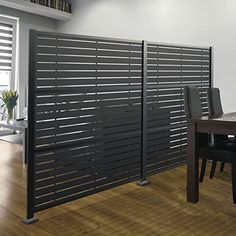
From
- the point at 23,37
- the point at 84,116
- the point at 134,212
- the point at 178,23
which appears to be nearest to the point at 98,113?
the point at 84,116

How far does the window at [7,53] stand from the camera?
6.15m

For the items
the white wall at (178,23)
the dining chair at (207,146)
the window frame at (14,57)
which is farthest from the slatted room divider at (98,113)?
the window frame at (14,57)

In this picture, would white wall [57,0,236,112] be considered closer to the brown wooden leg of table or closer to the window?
the window

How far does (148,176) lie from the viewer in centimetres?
348

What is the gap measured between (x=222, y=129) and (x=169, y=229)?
96 centimetres

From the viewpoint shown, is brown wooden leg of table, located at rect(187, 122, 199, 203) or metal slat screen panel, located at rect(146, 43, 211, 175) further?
metal slat screen panel, located at rect(146, 43, 211, 175)

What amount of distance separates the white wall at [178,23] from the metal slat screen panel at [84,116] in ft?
6.07

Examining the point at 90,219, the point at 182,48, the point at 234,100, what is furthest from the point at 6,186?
the point at 234,100

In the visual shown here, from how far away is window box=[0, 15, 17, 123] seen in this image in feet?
20.2

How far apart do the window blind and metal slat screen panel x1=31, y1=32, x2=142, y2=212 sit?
394 centimetres

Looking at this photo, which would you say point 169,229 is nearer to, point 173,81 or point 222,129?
point 222,129

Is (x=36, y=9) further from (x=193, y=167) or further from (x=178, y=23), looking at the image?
(x=193, y=167)

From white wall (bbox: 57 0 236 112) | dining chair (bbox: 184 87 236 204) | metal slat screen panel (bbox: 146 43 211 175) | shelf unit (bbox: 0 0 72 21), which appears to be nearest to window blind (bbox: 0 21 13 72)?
shelf unit (bbox: 0 0 72 21)

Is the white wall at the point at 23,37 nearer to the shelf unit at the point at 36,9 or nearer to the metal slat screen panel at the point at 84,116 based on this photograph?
the shelf unit at the point at 36,9
